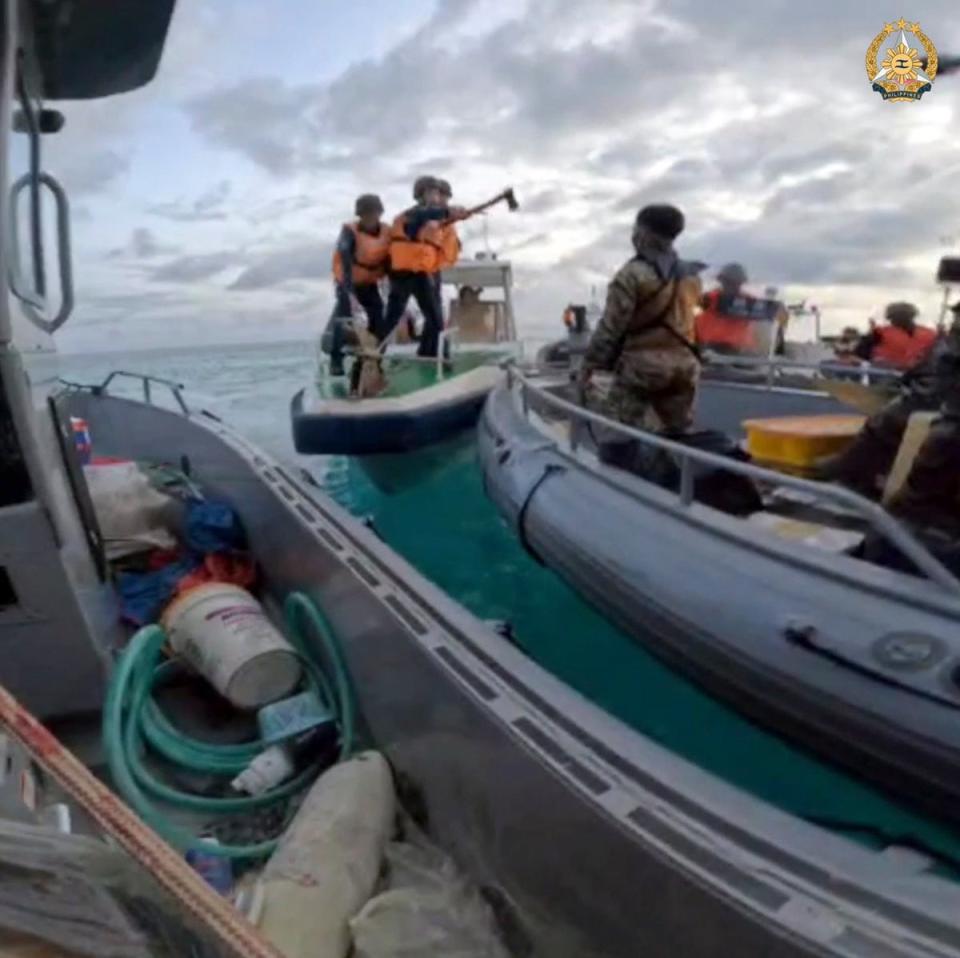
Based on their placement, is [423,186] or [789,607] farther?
[423,186]

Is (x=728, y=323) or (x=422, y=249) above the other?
(x=422, y=249)

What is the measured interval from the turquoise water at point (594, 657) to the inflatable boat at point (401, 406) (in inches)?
19.8

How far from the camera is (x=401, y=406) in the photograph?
6.88 m

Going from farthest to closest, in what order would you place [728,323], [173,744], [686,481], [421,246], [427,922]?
[728,323]
[421,246]
[686,481]
[173,744]
[427,922]

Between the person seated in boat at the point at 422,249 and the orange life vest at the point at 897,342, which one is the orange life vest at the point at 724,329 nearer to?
the orange life vest at the point at 897,342

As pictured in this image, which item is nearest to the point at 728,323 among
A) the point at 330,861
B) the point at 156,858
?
the point at 330,861

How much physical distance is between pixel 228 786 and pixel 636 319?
274 cm

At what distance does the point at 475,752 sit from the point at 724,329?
771cm

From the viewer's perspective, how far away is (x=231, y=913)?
97 centimetres

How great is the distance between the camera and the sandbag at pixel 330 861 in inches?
68.1

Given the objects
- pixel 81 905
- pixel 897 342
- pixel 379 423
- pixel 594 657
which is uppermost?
pixel 897 342

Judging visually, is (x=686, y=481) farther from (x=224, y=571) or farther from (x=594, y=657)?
(x=224, y=571)

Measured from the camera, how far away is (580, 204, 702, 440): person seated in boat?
164 inches

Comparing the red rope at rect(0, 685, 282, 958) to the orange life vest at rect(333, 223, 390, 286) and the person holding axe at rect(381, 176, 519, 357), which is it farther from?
the orange life vest at rect(333, 223, 390, 286)
